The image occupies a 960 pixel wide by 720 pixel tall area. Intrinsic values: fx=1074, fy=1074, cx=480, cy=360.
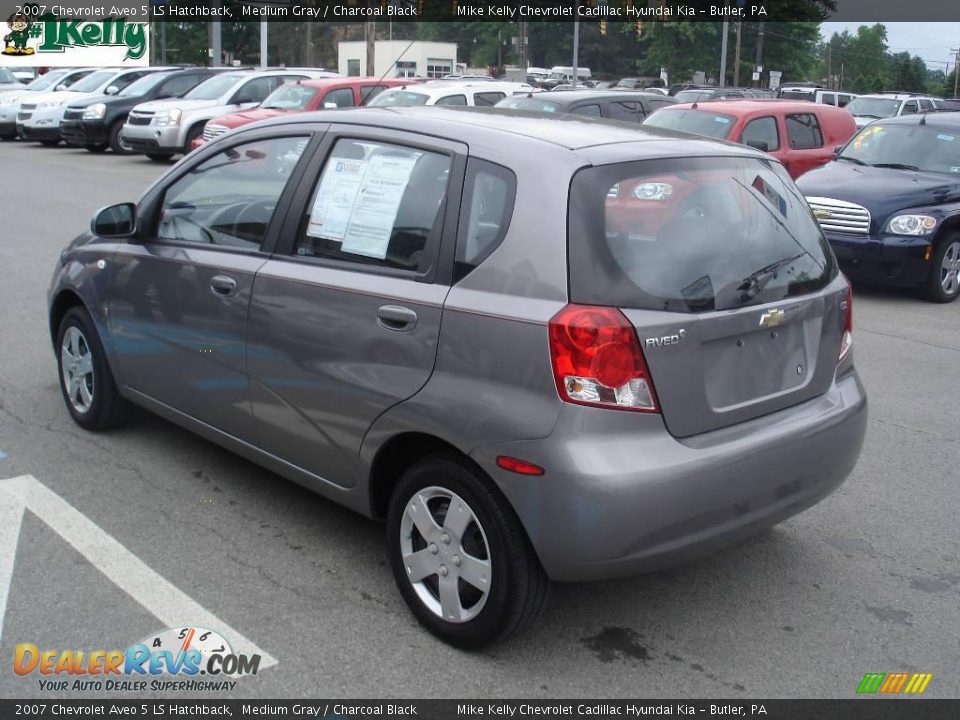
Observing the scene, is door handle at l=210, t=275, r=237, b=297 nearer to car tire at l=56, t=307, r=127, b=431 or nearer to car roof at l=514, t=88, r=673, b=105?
car tire at l=56, t=307, r=127, b=431

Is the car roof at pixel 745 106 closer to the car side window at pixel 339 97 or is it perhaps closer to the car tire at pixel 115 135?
the car side window at pixel 339 97

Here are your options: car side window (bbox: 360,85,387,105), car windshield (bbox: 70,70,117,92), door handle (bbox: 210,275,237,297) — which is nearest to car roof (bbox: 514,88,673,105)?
car side window (bbox: 360,85,387,105)

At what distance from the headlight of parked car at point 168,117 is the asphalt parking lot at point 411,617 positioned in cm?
1574

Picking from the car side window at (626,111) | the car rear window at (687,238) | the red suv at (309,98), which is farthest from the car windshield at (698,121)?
the car rear window at (687,238)

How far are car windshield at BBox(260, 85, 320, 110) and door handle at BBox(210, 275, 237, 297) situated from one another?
1379 centimetres

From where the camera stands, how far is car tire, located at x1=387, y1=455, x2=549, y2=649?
133 inches

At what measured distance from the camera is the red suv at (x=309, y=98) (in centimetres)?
1777

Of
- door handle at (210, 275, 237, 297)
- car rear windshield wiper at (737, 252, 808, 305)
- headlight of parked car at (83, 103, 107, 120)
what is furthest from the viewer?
headlight of parked car at (83, 103, 107, 120)

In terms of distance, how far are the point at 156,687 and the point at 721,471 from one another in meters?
1.90

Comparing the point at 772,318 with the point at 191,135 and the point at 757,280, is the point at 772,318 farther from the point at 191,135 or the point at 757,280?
the point at 191,135

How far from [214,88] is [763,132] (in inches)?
494

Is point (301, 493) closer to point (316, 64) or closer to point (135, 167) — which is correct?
point (135, 167)

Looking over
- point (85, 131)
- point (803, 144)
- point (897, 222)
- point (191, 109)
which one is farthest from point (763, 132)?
point (85, 131)
